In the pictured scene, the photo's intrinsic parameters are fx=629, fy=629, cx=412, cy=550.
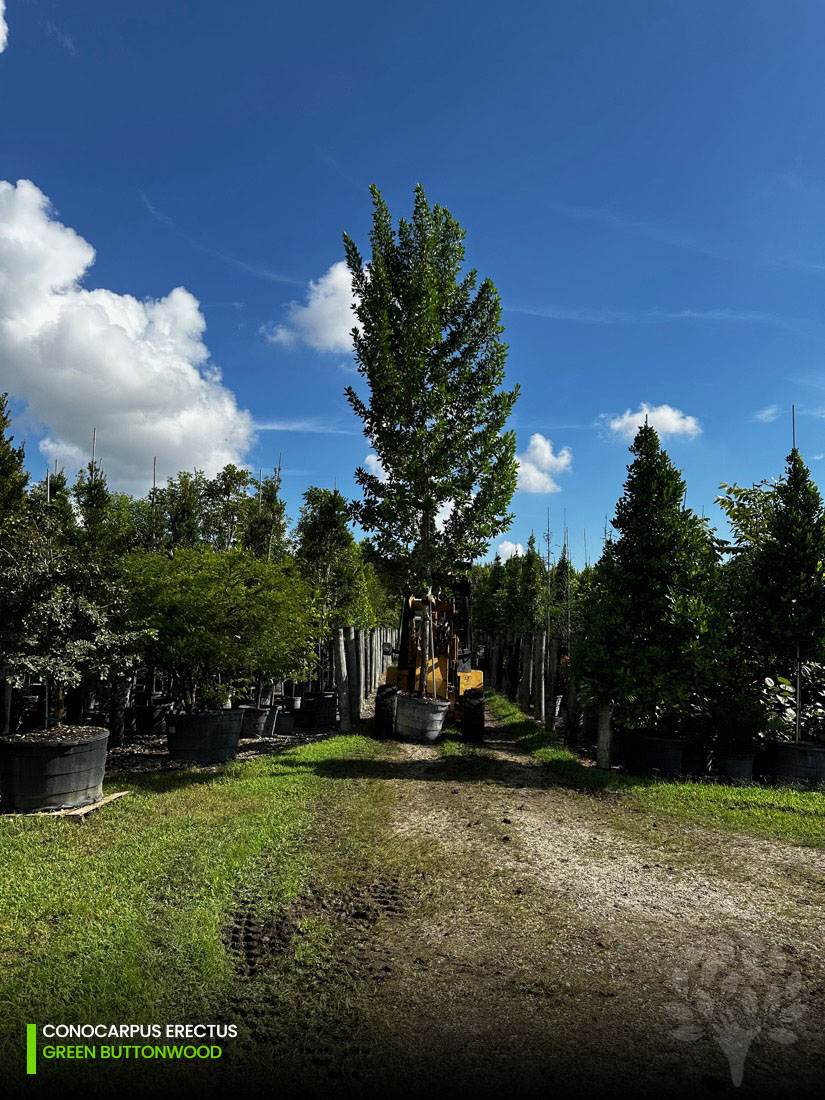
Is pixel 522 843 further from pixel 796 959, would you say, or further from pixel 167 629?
pixel 167 629

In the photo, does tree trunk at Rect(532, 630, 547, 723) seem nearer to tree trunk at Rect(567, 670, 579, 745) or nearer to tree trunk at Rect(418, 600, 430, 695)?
tree trunk at Rect(567, 670, 579, 745)

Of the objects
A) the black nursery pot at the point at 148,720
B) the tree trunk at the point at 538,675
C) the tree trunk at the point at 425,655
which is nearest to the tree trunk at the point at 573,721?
the tree trunk at the point at 538,675

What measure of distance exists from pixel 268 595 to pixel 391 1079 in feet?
26.7

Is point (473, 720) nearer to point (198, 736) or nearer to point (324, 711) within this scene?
point (324, 711)

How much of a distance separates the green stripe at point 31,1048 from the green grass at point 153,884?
0.04 metres

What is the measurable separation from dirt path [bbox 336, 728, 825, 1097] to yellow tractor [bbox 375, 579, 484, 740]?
20.1 feet

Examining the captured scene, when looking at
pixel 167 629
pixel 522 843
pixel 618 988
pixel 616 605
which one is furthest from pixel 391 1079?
pixel 616 605

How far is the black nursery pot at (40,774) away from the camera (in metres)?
6.87

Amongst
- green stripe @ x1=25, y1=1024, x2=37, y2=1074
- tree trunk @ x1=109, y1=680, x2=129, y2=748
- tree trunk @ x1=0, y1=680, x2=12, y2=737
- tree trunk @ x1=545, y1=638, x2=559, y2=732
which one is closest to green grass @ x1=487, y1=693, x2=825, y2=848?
tree trunk @ x1=545, y1=638, x2=559, y2=732

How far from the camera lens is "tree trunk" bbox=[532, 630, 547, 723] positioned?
17484mm

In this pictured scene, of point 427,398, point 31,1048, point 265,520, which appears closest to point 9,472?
point 265,520

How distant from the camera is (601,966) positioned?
411 centimetres

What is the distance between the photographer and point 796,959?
4.25 metres

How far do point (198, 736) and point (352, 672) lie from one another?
6.03 meters
